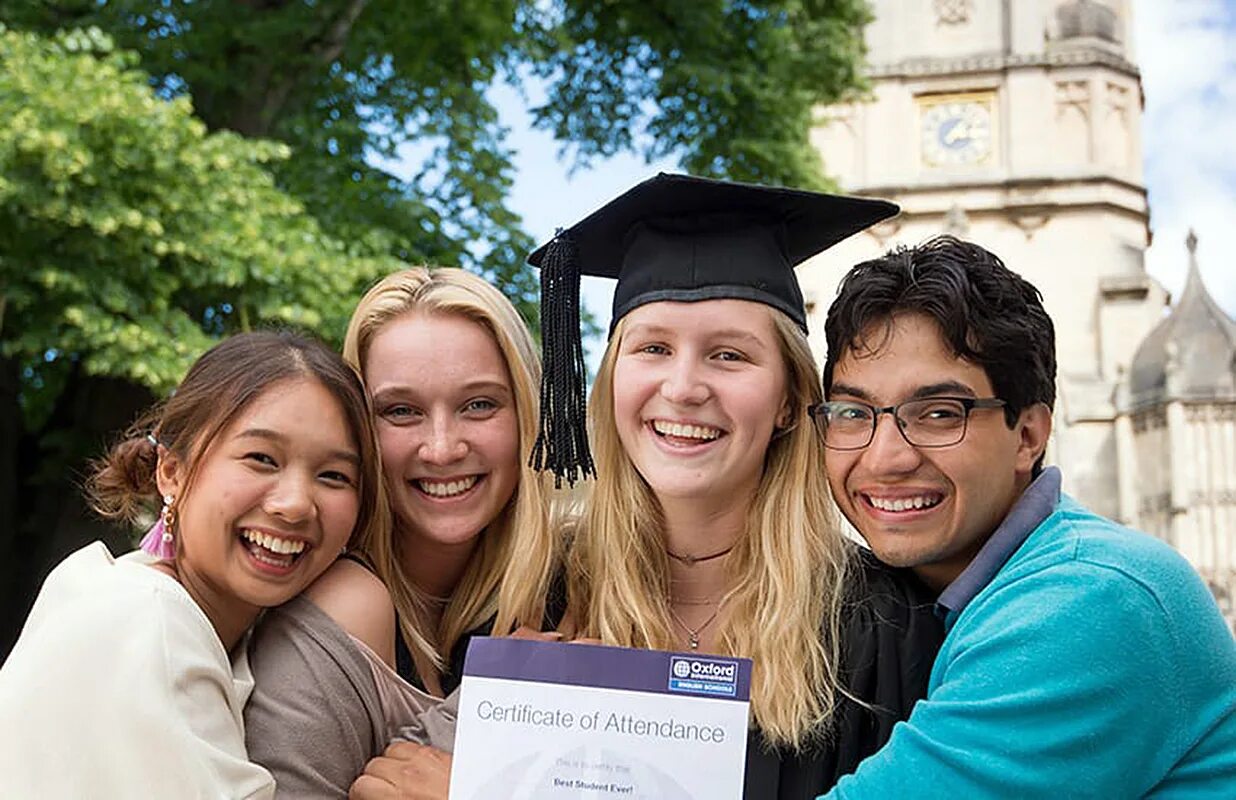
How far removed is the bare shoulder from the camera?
2627 mm

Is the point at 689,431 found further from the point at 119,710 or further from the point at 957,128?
the point at 957,128

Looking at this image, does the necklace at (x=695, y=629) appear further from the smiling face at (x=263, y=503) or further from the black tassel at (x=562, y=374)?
the smiling face at (x=263, y=503)

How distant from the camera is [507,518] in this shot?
327 cm

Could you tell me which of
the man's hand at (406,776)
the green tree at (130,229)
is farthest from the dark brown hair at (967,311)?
the green tree at (130,229)

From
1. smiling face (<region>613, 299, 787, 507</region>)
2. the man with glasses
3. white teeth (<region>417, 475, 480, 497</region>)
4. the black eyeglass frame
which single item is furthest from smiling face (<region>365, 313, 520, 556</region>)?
the black eyeglass frame

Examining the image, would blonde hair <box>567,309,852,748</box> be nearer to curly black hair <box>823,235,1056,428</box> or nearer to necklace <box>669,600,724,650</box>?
necklace <box>669,600,724,650</box>

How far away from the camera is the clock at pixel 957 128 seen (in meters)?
33.5

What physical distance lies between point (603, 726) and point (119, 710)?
31.2 inches

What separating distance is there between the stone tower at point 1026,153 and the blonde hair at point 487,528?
91.4ft

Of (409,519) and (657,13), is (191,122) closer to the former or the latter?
(657,13)

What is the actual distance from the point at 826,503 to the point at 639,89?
1056cm

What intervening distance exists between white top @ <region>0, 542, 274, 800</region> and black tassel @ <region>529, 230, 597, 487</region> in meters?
0.99

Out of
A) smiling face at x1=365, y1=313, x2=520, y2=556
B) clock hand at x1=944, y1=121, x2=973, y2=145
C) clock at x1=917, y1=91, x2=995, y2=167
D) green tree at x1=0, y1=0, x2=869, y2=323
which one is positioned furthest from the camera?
clock hand at x1=944, y1=121, x2=973, y2=145

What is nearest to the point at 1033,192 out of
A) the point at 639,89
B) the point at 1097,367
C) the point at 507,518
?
the point at 1097,367
